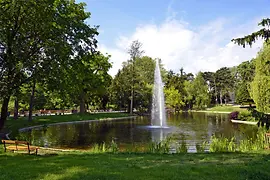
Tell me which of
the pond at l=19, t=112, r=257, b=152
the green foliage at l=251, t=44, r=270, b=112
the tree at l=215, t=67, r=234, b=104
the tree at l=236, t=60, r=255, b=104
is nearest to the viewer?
the pond at l=19, t=112, r=257, b=152

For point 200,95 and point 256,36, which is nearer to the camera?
point 256,36

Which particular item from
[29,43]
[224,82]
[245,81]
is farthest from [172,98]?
[29,43]

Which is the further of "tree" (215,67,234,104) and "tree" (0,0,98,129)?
"tree" (215,67,234,104)

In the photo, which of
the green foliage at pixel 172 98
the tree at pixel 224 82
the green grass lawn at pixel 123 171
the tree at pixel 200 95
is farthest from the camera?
the tree at pixel 224 82

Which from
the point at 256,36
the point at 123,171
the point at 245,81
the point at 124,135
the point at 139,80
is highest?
the point at 245,81

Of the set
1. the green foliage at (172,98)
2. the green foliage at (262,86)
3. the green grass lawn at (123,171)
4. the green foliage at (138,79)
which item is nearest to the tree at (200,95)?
the green foliage at (172,98)

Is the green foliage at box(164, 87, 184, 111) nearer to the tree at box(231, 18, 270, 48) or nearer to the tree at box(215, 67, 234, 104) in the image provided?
the tree at box(215, 67, 234, 104)

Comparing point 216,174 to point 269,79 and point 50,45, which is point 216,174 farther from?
point 269,79

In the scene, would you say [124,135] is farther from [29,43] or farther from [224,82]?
[224,82]

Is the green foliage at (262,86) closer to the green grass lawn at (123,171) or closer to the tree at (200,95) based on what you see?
the green grass lawn at (123,171)

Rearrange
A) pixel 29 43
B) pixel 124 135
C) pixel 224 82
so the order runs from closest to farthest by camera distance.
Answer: pixel 29 43
pixel 124 135
pixel 224 82

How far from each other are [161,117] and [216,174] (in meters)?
30.5

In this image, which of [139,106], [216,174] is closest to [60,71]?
[216,174]

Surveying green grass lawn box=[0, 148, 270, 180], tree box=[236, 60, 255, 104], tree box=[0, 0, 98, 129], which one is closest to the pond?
tree box=[0, 0, 98, 129]
